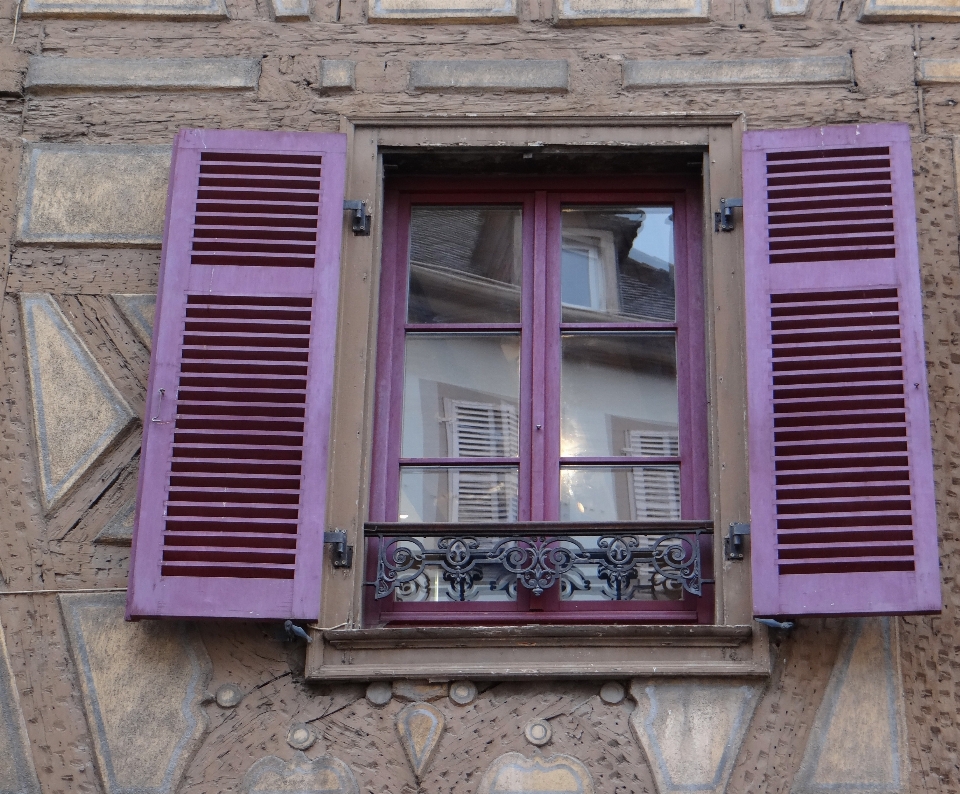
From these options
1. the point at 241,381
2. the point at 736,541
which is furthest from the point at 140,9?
the point at 736,541

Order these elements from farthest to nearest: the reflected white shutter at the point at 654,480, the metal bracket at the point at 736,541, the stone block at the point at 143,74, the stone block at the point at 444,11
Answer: the stone block at the point at 444,11, the stone block at the point at 143,74, the reflected white shutter at the point at 654,480, the metal bracket at the point at 736,541

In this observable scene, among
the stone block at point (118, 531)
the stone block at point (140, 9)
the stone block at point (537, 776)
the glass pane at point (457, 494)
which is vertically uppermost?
the stone block at point (140, 9)

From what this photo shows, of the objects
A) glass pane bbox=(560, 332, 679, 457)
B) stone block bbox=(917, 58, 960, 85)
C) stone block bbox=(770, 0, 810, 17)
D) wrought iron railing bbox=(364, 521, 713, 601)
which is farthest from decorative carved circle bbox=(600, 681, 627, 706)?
stone block bbox=(770, 0, 810, 17)

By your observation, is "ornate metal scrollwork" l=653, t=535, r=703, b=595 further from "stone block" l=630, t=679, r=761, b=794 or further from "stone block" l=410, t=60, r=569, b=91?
"stone block" l=410, t=60, r=569, b=91

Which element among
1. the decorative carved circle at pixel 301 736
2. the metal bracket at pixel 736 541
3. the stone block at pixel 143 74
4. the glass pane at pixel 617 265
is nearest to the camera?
the decorative carved circle at pixel 301 736

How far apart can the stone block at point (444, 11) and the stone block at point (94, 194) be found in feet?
3.02

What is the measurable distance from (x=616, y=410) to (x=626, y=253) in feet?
1.94

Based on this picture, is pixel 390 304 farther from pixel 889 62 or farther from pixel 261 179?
pixel 889 62

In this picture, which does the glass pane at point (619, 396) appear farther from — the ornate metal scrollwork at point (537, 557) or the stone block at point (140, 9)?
the stone block at point (140, 9)

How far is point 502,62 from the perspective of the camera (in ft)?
18.9

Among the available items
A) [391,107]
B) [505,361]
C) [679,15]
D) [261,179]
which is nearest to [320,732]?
[505,361]

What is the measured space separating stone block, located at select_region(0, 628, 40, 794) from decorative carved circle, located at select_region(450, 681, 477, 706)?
123 cm

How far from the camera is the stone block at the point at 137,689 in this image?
484 cm

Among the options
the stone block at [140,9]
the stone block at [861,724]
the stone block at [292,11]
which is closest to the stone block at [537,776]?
the stone block at [861,724]
